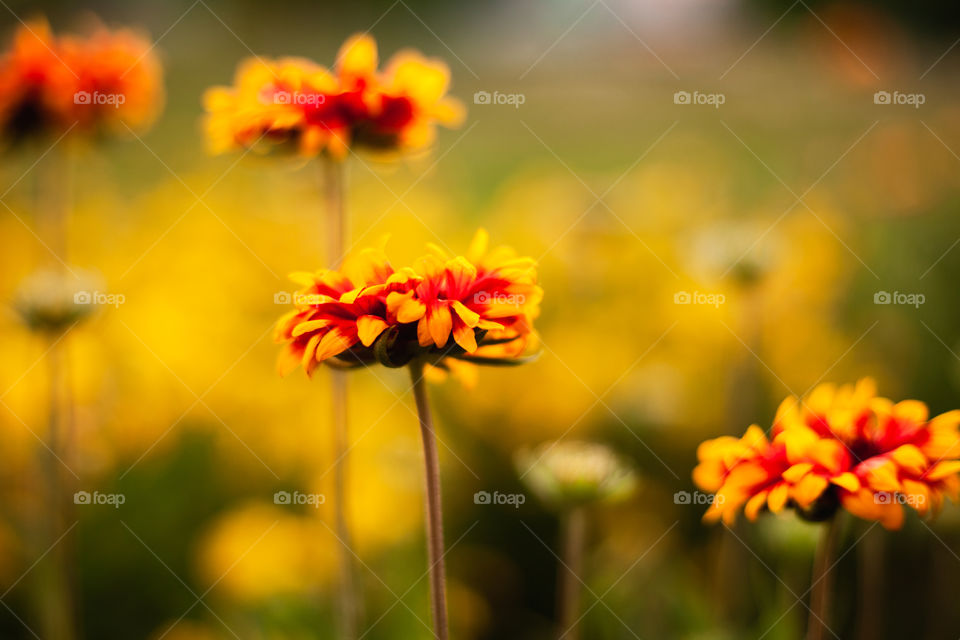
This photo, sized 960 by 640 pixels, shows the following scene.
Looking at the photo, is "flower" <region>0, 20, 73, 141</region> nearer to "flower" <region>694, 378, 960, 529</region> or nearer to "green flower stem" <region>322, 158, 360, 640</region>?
"green flower stem" <region>322, 158, 360, 640</region>

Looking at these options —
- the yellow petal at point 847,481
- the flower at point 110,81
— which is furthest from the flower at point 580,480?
the flower at point 110,81

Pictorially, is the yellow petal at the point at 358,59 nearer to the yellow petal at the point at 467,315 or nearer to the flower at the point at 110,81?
the yellow petal at the point at 467,315


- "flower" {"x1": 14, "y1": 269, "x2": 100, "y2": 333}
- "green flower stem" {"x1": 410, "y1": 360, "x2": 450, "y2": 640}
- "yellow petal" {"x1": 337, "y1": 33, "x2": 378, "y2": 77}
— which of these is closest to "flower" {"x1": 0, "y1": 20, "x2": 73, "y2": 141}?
"flower" {"x1": 14, "y1": 269, "x2": 100, "y2": 333}

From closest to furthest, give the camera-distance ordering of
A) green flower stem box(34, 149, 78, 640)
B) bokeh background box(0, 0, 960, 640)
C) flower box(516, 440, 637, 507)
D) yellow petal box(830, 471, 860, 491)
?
yellow petal box(830, 471, 860, 491), flower box(516, 440, 637, 507), green flower stem box(34, 149, 78, 640), bokeh background box(0, 0, 960, 640)

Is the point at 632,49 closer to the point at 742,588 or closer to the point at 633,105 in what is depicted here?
the point at 633,105

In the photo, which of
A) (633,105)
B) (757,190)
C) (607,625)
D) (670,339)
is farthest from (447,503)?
(633,105)
